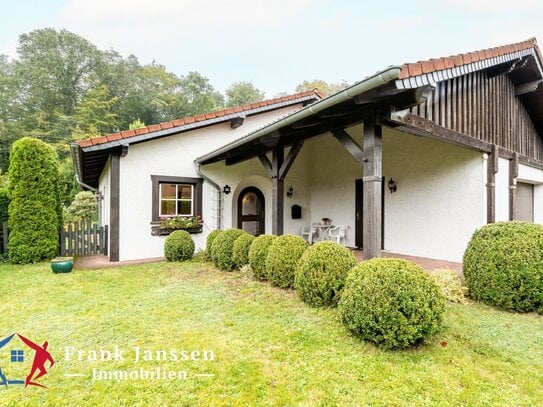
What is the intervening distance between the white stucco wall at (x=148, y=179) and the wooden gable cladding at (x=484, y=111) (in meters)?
5.84

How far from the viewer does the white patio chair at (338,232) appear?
8344 mm

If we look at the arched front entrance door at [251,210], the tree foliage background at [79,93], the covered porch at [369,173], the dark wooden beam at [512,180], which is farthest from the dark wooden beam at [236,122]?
the tree foliage background at [79,93]

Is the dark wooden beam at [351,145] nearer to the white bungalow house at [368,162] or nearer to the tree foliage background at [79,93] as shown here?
the white bungalow house at [368,162]

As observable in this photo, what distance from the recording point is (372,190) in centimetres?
388

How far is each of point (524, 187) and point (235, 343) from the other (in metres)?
9.36

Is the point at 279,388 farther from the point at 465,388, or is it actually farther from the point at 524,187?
the point at 524,187

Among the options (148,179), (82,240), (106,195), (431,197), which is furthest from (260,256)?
(106,195)

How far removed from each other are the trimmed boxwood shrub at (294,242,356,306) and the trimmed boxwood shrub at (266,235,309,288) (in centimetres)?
57

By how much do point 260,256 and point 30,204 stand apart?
5.94 m

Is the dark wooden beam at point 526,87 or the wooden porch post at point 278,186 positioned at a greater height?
the dark wooden beam at point 526,87

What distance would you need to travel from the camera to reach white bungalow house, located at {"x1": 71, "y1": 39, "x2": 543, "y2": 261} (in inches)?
161

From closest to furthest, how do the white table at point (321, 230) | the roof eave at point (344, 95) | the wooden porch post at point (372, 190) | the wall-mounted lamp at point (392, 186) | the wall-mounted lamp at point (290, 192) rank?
the roof eave at point (344, 95) < the wooden porch post at point (372, 190) < the wall-mounted lamp at point (392, 186) < the white table at point (321, 230) < the wall-mounted lamp at point (290, 192)

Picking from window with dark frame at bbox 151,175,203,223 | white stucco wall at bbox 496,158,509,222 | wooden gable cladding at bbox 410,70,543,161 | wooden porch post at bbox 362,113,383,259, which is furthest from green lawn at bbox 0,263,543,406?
white stucco wall at bbox 496,158,509,222

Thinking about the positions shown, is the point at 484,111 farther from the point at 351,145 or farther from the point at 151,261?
the point at 151,261
